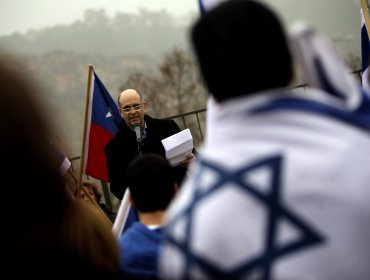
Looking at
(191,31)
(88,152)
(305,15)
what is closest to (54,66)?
(305,15)

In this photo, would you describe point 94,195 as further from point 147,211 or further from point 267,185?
point 267,185

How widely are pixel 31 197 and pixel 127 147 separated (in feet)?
11.5

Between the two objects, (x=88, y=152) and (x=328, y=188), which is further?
(x=88, y=152)

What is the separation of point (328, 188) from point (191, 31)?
41 cm

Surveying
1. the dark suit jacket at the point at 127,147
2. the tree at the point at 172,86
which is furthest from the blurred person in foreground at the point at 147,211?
the tree at the point at 172,86

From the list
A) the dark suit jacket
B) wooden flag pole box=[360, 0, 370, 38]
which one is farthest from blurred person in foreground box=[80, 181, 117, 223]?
wooden flag pole box=[360, 0, 370, 38]

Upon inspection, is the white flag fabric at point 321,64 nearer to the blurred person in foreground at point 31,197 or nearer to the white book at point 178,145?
the blurred person in foreground at point 31,197

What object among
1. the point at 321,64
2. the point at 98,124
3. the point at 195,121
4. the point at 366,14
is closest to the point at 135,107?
the point at 98,124

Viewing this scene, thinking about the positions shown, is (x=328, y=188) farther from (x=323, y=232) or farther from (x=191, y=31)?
(x=191, y=31)

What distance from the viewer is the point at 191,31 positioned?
1326mm

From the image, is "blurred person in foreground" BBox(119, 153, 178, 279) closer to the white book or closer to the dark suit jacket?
the white book

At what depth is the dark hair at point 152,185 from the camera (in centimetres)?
214

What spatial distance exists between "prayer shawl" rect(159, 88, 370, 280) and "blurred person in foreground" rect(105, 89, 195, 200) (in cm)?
332

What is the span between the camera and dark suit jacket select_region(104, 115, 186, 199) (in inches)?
180
